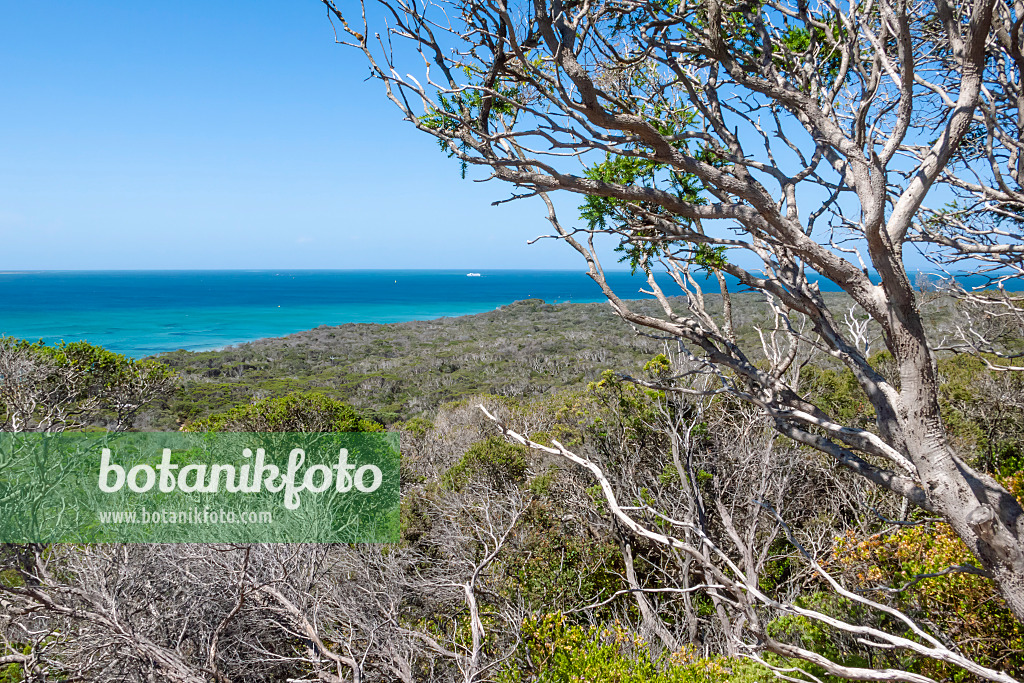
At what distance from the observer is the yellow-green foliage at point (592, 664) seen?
14.2 feet

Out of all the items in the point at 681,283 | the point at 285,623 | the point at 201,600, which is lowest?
the point at 285,623

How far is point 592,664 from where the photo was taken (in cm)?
454

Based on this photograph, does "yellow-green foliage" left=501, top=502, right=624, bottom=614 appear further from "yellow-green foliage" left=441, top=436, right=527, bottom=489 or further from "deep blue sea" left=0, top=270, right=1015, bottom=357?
"deep blue sea" left=0, top=270, right=1015, bottom=357

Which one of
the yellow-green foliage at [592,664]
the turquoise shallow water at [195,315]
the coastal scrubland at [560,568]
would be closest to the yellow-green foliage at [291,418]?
the coastal scrubland at [560,568]

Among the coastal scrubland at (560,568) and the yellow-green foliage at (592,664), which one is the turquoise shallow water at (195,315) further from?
the yellow-green foliage at (592,664)

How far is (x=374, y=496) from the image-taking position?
12133 mm

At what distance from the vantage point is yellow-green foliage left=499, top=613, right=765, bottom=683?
434 cm

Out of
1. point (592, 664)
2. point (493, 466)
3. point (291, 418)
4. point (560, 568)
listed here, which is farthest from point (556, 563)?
point (291, 418)

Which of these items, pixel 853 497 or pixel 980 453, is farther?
pixel 980 453

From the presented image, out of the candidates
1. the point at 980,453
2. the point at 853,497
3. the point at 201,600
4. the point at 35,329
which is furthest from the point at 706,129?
the point at 35,329

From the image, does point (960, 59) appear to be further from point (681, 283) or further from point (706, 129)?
point (681, 283)

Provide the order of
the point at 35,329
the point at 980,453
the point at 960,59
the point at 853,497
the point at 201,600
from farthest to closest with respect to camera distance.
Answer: the point at 35,329, the point at 980,453, the point at 853,497, the point at 201,600, the point at 960,59

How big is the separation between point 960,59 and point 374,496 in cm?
1193

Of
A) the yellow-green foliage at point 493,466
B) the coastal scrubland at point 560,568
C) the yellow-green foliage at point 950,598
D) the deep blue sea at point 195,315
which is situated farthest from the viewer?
the deep blue sea at point 195,315
